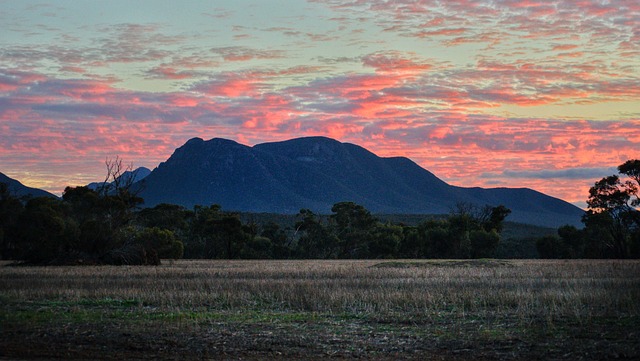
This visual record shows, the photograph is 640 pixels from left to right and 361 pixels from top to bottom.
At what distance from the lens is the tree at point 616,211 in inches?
3755

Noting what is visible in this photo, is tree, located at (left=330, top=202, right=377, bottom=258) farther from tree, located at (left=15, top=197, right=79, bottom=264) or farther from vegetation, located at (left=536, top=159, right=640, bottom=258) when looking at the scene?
tree, located at (left=15, top=197, right=79, bottom=264)

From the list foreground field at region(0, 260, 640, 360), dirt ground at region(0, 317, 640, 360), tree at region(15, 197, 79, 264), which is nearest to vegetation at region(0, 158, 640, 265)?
tree at region(15, 197, 79, 264)

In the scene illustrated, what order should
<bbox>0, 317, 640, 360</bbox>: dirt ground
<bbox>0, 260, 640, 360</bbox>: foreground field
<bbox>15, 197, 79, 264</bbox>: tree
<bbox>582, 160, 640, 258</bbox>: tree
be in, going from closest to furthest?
<bbox>0, 317, 640, 360</bbox>: dirt ground → <bbox>0, 260, 640, 360</bbox>: foreground field → <bbox>15, 197, 79, 264</bbox>: tree → <bbox>582, 160, 640, 258</bbox>: tree

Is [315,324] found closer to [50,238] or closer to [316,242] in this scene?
[50,238]

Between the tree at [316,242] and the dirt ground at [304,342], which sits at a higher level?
the tree at [316,242]

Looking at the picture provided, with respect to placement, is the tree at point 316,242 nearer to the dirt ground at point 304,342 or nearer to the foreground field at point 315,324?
the foreground field at point 315,324

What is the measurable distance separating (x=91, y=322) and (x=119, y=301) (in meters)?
5.92

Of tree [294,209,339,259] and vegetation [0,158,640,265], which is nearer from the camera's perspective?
vegetation [0,158,640,265]

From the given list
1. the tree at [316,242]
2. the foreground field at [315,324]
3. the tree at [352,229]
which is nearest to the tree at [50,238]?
the foreground field at [315,324]

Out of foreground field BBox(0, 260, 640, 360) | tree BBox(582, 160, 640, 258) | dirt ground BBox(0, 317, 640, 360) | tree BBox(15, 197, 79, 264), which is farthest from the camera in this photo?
tree BBox(582, 160, 640, 258)

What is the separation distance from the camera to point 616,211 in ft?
329

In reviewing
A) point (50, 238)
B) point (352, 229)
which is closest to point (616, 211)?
point (352, 229)

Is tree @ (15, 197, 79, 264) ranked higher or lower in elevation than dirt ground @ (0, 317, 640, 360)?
higher

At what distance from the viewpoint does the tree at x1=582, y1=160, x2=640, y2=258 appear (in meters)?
95.4
